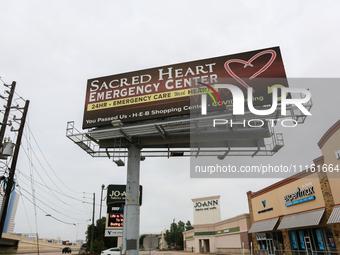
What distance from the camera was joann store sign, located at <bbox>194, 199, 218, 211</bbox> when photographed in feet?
173

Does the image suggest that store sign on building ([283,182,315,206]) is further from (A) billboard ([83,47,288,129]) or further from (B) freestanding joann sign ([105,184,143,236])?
(B) freestanding joann sign ([105,184,143,236])

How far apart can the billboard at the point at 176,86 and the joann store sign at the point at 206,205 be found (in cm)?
4117

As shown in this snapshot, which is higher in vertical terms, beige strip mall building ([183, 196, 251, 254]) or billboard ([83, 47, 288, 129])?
billboard ([83, 47, 288, 129])

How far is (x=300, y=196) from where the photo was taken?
2247 cm

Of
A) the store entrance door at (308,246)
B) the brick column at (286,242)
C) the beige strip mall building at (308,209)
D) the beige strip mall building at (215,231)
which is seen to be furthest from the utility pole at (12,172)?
the beige strip mall building at (215,231)

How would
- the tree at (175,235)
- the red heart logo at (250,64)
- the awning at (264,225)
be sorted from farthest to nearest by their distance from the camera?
the tree at (175,235) < the awning at (264,225) < the red heart logo at (250,64)

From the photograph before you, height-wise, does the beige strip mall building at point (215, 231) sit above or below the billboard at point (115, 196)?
below

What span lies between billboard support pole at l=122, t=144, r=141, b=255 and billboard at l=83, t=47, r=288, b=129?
2.83 m

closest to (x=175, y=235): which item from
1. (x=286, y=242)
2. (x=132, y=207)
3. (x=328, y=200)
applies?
(x=286, y=242)

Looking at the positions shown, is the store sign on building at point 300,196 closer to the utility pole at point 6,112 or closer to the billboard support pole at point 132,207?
the billboard support pole at point 132,207

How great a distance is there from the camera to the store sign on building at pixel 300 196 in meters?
21.2

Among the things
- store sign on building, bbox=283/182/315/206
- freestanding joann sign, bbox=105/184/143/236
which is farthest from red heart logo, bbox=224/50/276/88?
freestanding joann sign, bbox=105/184/143/236

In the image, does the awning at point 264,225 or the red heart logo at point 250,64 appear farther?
the awning at point 264,225

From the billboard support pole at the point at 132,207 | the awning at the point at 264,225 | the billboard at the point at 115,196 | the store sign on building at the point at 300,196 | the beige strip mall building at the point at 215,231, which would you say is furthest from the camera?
the beige strip mall building at the point at 215,231
